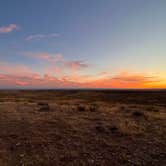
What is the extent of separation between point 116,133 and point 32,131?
3996 millimetres

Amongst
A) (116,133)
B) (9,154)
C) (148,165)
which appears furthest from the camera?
(116,133)

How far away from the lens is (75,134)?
285 inches

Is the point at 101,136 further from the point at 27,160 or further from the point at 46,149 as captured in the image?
the point at 27,160

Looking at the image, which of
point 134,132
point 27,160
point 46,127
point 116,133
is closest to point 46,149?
point 27,160

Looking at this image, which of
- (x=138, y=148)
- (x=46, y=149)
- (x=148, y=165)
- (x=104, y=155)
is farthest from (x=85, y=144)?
(x=148, y=165)

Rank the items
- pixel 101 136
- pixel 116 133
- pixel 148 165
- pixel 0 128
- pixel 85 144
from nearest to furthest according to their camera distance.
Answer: pixel 148 165, pixel 85 144, pixel 101 136, pixel 116 133, pixel 0 128

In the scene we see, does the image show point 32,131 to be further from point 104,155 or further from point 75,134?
point 104,155

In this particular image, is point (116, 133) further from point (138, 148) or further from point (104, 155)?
point (104, 155)

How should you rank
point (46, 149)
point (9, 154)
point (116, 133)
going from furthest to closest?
1. point (116, 133)
2. point (46, 149)
3. point (9, 154)

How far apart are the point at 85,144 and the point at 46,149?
145 cm

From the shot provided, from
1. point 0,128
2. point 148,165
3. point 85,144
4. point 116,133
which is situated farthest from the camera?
point 0,128

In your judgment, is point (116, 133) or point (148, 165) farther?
point (116, 133)

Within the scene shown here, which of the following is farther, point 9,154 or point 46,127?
point 46,127

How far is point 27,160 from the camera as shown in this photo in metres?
4.71
